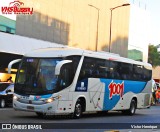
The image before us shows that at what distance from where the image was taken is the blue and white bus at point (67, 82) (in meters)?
19.8

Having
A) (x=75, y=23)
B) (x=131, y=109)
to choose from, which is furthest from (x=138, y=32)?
(x=131, y=109)

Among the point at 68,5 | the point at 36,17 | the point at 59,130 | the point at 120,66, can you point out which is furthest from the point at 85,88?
the point at 68,5

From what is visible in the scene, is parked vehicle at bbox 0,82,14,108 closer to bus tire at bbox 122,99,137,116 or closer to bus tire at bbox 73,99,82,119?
bus tire at bbox 122,99,137,116

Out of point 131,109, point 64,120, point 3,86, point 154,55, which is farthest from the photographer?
point 154,55

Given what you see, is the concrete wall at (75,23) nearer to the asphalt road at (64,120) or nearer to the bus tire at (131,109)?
the bus tire at (131,109)

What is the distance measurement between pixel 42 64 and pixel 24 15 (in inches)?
1247

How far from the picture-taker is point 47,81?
65.5 ft

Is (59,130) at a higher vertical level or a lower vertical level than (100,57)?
lower

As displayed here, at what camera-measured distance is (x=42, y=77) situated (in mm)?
20047

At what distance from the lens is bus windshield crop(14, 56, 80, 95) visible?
1992cm

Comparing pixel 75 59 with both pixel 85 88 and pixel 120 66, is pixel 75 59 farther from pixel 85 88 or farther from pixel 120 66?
pixel 120 66

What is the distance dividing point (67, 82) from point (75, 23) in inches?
1711

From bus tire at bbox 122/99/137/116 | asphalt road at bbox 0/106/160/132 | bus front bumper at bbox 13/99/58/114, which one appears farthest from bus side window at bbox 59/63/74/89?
bus tire at bbox 122/99/137/116

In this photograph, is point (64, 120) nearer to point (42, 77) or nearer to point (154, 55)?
point (42, 77)
